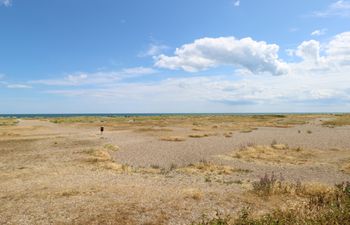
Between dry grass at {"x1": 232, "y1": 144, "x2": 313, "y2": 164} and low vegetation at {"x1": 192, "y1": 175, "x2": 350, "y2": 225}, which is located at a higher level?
low vegetation at {"x1": 192, "y1": 175, "x2": 350, "y2": 225}

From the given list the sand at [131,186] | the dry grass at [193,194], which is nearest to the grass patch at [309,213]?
the sand at [131,186]

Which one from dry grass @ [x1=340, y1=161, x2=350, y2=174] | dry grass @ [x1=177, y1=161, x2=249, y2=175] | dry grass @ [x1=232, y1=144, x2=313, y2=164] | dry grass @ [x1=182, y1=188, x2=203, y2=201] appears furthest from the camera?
A: dry grass @ [x1=232, y1=144, x2=313, y2=164]

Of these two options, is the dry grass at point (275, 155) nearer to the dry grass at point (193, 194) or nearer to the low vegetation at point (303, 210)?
the low vegetation at point (303, 210)

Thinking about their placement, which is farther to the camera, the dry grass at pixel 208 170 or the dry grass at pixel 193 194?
the dry grass at pixel 208 170

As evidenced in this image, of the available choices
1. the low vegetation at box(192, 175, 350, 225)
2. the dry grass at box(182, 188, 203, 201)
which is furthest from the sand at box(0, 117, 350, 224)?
the low vegetation at box(192, 175, 350, 225)

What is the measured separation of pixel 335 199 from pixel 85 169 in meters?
14.4

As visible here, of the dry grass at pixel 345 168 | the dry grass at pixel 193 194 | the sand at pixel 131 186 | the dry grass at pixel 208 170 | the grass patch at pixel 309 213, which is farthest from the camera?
the dry grass at pixel 345 168

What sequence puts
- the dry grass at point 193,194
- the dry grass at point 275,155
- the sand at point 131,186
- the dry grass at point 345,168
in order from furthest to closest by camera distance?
the dry grass at point 275,155
the dry grass at point 345,168
the dry grass at point 193,194
the sand at point 131,186

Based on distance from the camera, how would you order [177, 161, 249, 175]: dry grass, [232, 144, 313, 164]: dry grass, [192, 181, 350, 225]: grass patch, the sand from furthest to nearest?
[232, 144, 313, 164]: dry grass → [177, 161, 249, 175]: dry grass → the sand → [192, 181, 350, 225]: grass patch

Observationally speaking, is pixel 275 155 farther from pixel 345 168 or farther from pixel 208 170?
pixel 208 170

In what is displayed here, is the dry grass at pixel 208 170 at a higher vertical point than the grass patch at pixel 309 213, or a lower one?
lower

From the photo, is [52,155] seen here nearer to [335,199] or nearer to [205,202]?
[205,202]

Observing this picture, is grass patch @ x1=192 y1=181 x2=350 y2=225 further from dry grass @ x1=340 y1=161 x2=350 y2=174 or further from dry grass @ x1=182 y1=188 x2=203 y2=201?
dry grass @ x1=340 y1=161 x2=350 y2=174

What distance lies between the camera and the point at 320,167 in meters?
21.5
